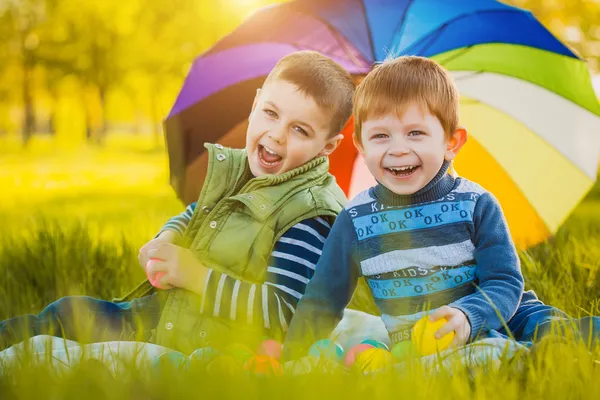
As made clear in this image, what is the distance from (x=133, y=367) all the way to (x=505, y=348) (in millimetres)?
985

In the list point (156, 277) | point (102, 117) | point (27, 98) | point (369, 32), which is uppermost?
point (27, 98)

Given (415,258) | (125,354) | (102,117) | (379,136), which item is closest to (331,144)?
(379,136)

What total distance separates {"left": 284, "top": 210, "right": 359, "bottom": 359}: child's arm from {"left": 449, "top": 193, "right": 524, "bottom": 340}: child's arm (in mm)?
397

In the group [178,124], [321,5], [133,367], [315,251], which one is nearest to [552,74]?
[321,5]

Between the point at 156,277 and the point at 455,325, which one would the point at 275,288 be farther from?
the point at 455,325

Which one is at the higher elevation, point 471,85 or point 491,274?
point 471,85

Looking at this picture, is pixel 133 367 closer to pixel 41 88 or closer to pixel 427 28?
pixel 427 28

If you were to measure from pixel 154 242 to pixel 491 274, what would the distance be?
1.27 metres

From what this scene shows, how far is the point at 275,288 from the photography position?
244cm

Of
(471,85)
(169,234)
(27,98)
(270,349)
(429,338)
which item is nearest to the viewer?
(429,338)

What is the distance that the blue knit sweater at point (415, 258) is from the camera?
219 cm

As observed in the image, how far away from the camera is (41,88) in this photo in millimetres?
22828

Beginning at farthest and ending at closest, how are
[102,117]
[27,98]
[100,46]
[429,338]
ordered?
[102,117]
[27,98]
[100,46]
[429,338]

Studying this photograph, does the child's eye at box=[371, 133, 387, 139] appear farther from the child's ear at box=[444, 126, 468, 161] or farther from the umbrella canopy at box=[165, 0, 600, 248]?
the umbrella canopy at box=[165, 0, 600, 248]
